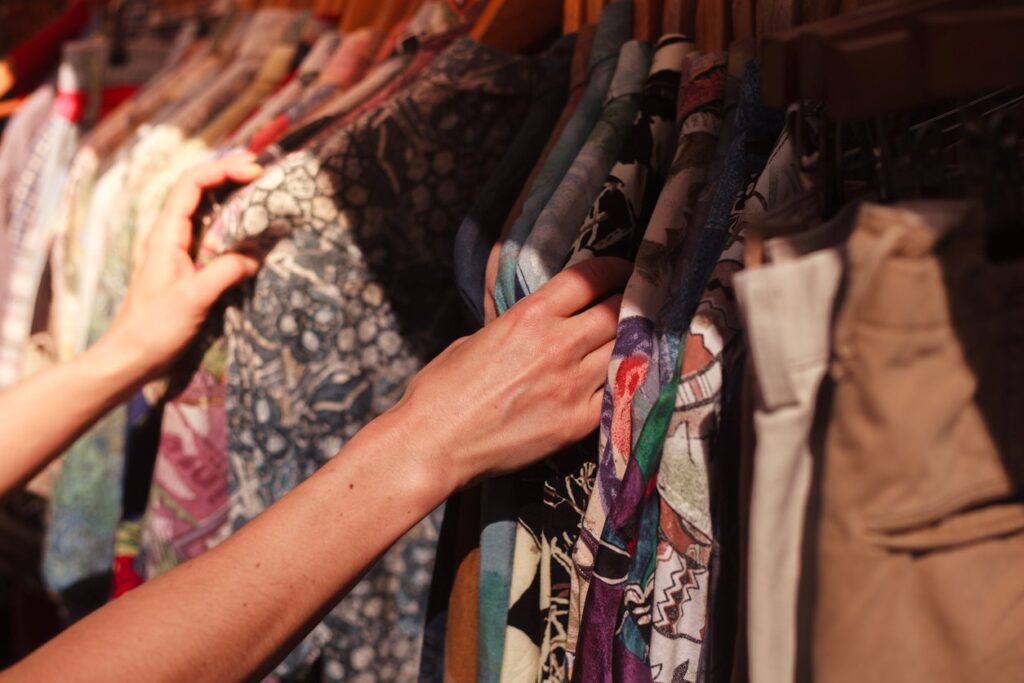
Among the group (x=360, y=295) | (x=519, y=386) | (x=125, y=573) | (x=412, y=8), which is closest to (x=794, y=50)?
(x=519, y=386)

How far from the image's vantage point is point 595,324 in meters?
0.58

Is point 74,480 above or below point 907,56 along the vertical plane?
below

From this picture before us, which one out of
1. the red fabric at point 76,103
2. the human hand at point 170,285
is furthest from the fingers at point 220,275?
the red fabric at point 76,103

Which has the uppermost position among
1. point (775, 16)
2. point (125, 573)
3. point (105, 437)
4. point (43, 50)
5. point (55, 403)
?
point (43, 50)

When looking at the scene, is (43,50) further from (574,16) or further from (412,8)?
(574,16)

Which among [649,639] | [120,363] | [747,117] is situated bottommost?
[649,639]

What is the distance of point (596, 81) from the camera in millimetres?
726

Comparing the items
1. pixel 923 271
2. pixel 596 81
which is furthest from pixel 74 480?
pixel 923 271

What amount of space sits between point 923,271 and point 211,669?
417 mm

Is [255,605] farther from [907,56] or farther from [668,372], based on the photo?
[907,56]

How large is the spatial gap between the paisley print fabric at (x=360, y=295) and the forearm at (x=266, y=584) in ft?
0.96

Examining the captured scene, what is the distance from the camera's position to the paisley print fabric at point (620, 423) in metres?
0.54

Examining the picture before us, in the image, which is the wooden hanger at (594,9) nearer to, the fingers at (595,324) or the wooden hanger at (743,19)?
the wooden hanger at (743,19)

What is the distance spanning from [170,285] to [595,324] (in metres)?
0.49
